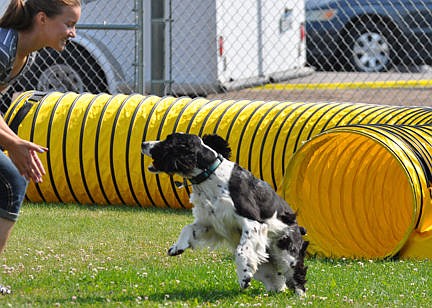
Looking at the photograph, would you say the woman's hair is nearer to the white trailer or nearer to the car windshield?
the white trailer

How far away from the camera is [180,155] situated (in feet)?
16.9

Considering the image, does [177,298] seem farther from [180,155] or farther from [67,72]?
[67,72]

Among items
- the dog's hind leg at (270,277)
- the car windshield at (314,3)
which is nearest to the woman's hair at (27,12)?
the dog's hind leg at (270,277)

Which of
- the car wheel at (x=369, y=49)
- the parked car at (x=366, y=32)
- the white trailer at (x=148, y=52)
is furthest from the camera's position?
the car wheel at (x=369, y=49)

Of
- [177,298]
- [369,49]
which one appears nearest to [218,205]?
[177,298]

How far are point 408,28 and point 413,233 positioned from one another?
26.8 ft

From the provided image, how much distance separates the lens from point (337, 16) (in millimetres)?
15180

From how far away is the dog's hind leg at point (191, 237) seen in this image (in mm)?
5215

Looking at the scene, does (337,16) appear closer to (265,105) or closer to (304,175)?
(265,105)

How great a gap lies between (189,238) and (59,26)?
128cm

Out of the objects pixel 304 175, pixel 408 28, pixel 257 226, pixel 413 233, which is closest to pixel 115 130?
pixel 304 175

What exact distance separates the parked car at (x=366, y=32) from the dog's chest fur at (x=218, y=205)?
30.5 feet

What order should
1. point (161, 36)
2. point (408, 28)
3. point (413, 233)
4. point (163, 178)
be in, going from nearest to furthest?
point (413, 233) → point (163, 178) → point (161, 36) → point (408, 28)

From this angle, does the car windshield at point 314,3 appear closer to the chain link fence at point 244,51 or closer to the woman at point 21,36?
the chain link fence at point 244,51
